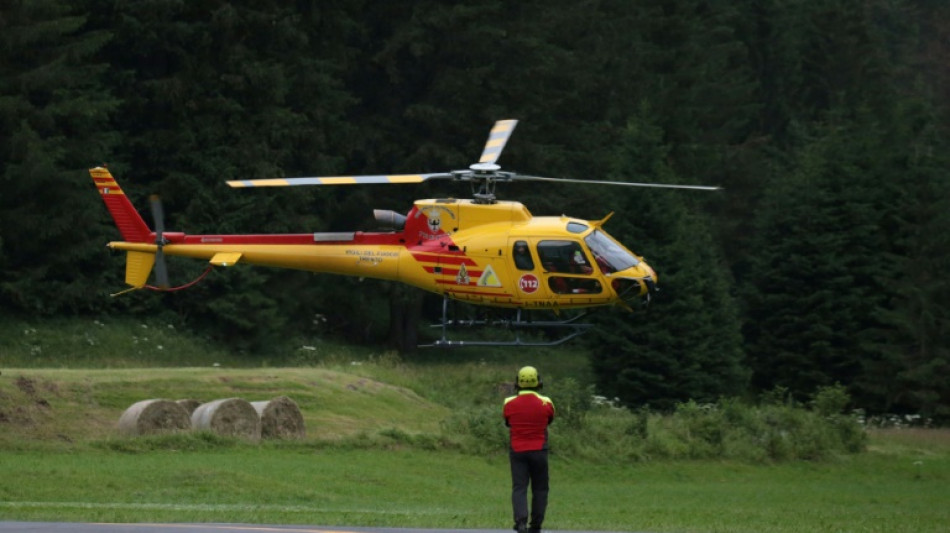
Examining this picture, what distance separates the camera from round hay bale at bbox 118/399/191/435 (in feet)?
105

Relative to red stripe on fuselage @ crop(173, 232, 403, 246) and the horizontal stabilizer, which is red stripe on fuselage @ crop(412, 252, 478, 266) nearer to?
red stripe on fuselage @ crop(173, 232, 403, 246)

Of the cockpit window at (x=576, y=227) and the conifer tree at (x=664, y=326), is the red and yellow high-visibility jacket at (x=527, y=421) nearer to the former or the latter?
the cockpit window at (x=576, y=227)

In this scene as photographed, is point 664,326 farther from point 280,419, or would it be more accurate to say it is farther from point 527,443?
point 527,443

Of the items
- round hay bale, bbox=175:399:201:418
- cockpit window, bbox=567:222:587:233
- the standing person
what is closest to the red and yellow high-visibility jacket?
the standing person

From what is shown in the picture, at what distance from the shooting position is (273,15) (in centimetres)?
5431

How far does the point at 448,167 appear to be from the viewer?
5681cm

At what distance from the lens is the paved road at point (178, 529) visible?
18.4 metres

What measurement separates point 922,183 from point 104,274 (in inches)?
1141

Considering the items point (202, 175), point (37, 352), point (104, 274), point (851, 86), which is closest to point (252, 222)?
point (202, 175)

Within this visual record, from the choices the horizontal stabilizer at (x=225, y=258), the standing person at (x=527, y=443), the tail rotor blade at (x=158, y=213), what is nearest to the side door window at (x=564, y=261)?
the horizontal stabilizer at (x=225, y=258)

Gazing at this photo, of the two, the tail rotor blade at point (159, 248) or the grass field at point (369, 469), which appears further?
the tail rotor blade at point (159, 248)

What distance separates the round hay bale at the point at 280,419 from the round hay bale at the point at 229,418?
1.24 ft

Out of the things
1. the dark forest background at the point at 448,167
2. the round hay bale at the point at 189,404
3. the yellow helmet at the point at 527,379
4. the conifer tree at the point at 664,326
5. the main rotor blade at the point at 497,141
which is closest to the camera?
the yellow helmet at the point at 527,379

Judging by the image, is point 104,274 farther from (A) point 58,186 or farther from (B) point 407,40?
(B) point 407,40
